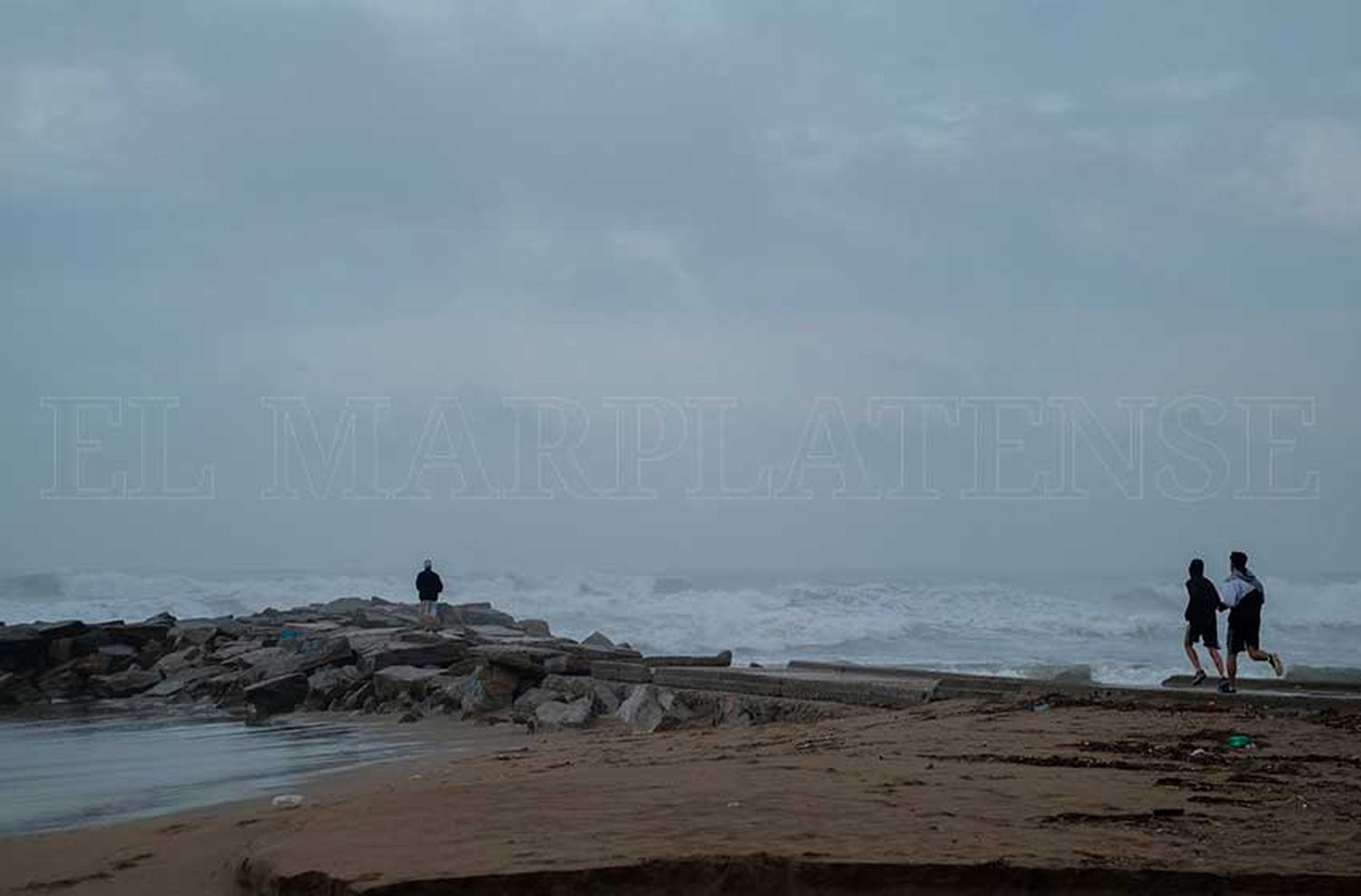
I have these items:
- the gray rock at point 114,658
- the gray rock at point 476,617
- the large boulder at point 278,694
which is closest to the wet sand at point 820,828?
the large boulder at point 278,694

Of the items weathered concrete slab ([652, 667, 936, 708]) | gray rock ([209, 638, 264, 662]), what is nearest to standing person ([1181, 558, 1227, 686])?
weathered concrete slab ([652, 667, 936, 708])

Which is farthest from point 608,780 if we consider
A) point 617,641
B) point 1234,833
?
point 617,641

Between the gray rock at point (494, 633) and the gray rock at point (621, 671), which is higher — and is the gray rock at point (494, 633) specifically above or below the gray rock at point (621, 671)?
below

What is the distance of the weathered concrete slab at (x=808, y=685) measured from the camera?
12.9m

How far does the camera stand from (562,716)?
46.2ft

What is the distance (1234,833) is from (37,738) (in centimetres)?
1413

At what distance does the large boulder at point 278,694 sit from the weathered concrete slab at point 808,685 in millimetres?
5513

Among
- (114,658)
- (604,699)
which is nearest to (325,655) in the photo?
(604,699)

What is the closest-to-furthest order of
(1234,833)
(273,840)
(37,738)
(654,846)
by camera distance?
(654,846) → (1234,833) → (273,840) → (37,738)

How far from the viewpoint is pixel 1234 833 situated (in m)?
5.35

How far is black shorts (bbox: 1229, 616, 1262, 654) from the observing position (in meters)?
12.6

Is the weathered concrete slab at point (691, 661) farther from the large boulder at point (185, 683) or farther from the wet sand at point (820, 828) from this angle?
the large boulder at point (185, 683)

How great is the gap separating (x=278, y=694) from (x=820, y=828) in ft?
43.7

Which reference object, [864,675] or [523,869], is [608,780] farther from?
[864,675]
